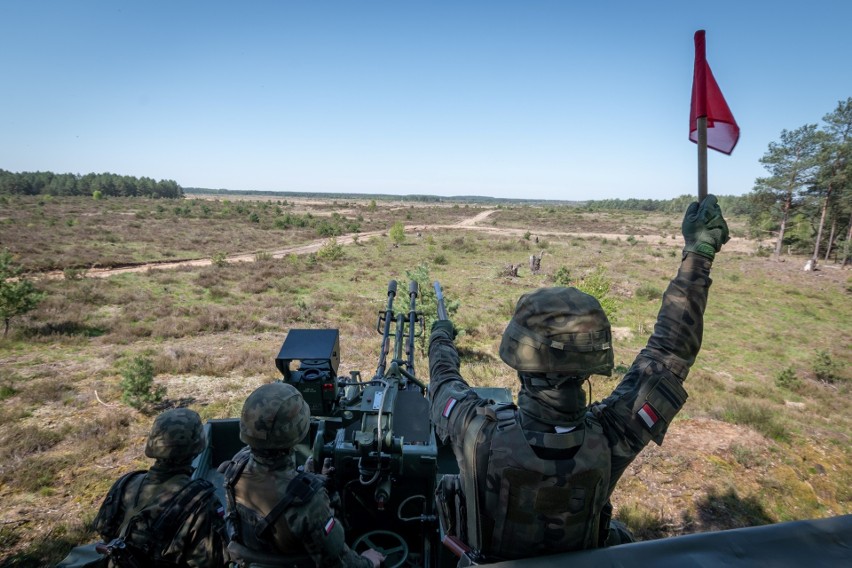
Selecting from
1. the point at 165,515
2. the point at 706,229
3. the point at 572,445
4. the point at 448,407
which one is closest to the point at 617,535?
the point at 572,445

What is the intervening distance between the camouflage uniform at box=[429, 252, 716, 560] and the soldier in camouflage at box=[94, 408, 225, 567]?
1693 mm

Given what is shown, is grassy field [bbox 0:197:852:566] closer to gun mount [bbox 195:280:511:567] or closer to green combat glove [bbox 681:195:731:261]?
gun mount [bbox 195:280:511:567]

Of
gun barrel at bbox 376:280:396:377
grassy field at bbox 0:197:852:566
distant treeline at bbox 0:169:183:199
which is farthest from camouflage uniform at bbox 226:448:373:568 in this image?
distant treeline at bbox 0:169:183:199

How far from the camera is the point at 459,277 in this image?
1040 inches

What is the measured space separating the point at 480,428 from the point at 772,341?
19.5 metres

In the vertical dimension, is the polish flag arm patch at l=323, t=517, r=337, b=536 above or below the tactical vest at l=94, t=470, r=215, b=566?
above

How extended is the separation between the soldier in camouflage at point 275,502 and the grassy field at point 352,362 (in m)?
4.72

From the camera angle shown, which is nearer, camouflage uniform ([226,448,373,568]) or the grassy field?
camouflage uniform ([226,448,373,568])

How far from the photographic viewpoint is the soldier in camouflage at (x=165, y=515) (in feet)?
8.20

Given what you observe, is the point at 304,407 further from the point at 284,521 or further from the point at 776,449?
the point at 776,449

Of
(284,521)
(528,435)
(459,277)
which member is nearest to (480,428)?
(528,435)

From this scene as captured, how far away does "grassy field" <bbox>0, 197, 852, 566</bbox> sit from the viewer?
6.57 meters

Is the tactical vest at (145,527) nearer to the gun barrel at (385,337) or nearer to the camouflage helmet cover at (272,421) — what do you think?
the camouflage helmet cover at (272,421)

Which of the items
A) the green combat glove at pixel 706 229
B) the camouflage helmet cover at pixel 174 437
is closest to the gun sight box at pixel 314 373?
the camouflage helmet cover at pixel 174 437
